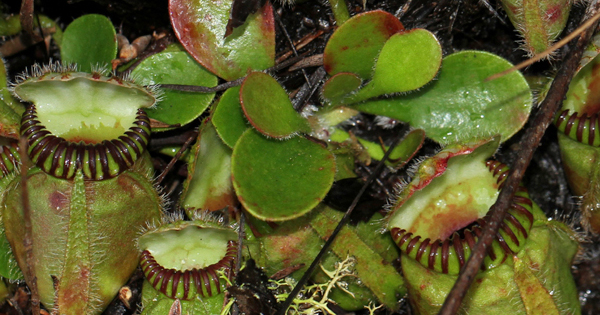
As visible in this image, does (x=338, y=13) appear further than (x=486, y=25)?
No

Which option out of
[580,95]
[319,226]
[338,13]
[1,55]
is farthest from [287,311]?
[1,55]

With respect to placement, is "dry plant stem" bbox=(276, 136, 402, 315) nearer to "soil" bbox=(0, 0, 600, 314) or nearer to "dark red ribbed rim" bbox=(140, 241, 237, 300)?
"soil" bbox=(0, 0, 600, 314)

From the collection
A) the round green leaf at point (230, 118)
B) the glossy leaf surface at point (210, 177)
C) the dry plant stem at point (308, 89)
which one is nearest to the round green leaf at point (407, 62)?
the dry plant stem at point (308, 89)

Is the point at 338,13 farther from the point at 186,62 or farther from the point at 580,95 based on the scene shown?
the point at 580,95

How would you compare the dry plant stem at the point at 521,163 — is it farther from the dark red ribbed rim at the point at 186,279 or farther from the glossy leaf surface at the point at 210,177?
the glossy leaf surface at the point at 210,177

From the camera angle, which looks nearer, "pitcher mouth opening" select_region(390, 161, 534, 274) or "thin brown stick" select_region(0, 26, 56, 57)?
"pitcher mouth opening" select_region(390, 161, 534, 274)

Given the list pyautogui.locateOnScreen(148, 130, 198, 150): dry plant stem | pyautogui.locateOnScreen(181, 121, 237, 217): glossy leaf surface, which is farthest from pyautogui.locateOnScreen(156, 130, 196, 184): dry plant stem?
pyautogui.locateOnScreen(181, 121, 237, 217): glossy leaf surface

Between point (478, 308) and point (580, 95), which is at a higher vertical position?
point (580, 95)
